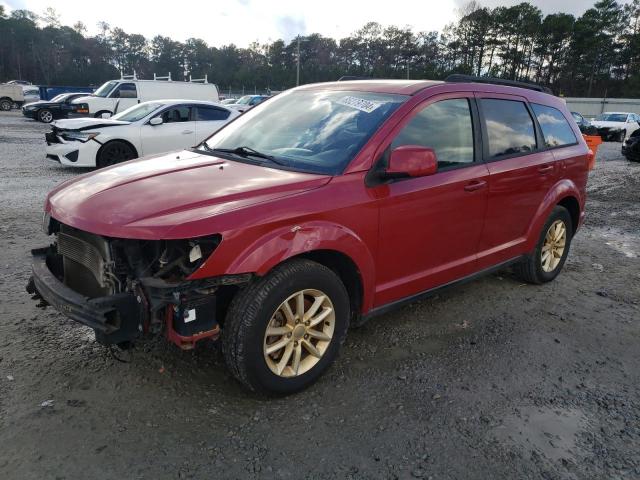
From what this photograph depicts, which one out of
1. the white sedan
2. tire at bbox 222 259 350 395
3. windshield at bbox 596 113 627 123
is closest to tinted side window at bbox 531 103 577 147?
tire at bbox 222 259 350 395

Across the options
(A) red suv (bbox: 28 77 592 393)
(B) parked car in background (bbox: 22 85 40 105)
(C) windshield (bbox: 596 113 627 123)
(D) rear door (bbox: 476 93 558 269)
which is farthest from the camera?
(B) parked car in background (bbox: 22 85 40 105)

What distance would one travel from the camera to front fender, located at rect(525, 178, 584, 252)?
4.47m

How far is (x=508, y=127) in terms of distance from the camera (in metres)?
4.18

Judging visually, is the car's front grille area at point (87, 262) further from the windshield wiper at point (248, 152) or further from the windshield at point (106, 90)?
the windshield at point (106, 90)

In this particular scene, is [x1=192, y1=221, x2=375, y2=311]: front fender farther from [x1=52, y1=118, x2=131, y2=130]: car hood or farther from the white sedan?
[x1=52, y1=118, x2=131, y2=130]: car hood

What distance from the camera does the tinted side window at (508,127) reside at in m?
3.97

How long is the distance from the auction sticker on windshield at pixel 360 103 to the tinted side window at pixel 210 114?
7856 millimetres

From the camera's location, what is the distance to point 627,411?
9.68 ft

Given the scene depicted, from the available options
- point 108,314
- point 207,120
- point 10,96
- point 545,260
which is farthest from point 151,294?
point 10,96

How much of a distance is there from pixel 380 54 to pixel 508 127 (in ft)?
329

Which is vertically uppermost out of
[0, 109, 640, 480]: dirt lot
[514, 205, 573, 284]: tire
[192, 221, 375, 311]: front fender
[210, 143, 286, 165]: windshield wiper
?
[210, 143, 286, 165]: windshield wiper

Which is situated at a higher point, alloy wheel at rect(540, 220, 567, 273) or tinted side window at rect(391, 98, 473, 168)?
tinted side window at rect(391, 98, 473, 168)

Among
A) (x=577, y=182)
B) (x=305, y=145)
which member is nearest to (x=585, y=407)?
(x=305, y=145)

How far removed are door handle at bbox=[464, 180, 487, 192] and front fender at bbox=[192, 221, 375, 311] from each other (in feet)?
3.35
